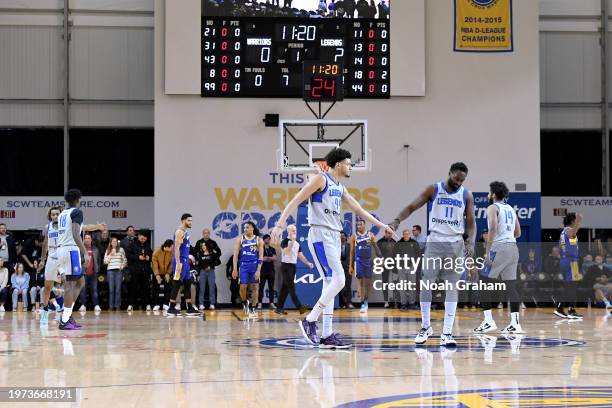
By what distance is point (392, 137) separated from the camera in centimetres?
2258

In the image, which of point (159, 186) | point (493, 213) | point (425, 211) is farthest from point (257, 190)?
point (493, 213)

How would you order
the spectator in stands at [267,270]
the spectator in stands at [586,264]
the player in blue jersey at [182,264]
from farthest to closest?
the spectator in stands at [586,264] → the spectator in stands at [267,270] → the player in blue jersey at [182,264]

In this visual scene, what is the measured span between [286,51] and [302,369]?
13930 millimetres

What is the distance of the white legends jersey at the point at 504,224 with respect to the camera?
1236 cm

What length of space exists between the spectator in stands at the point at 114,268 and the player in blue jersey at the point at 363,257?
542 cm

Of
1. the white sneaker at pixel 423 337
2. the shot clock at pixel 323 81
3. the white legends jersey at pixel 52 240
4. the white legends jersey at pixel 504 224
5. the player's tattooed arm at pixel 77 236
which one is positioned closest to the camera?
the white sneaker at pixel 423 337

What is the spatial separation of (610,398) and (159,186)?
17480 mm

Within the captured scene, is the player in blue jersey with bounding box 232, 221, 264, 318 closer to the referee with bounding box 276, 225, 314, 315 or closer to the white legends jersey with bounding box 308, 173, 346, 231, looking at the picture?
the referee with bounding box 276, 225, 314, 315

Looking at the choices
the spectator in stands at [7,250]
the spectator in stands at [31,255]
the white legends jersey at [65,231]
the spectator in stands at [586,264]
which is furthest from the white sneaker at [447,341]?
the spectator in stands at [7,250]

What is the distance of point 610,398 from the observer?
217 inches

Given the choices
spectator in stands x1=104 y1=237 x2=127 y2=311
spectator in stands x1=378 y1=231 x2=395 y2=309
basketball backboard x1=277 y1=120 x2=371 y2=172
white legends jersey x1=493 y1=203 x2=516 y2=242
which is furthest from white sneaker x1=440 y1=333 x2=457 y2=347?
spectator in stands x1=104 y1=237 x2=127 y2=311

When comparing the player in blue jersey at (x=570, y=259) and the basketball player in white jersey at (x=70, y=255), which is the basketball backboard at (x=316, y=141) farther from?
the basketball player in white jersey at (x=70, y=255)

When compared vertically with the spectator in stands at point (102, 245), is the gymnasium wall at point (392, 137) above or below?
above

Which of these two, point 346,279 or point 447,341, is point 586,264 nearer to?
point 346,279
